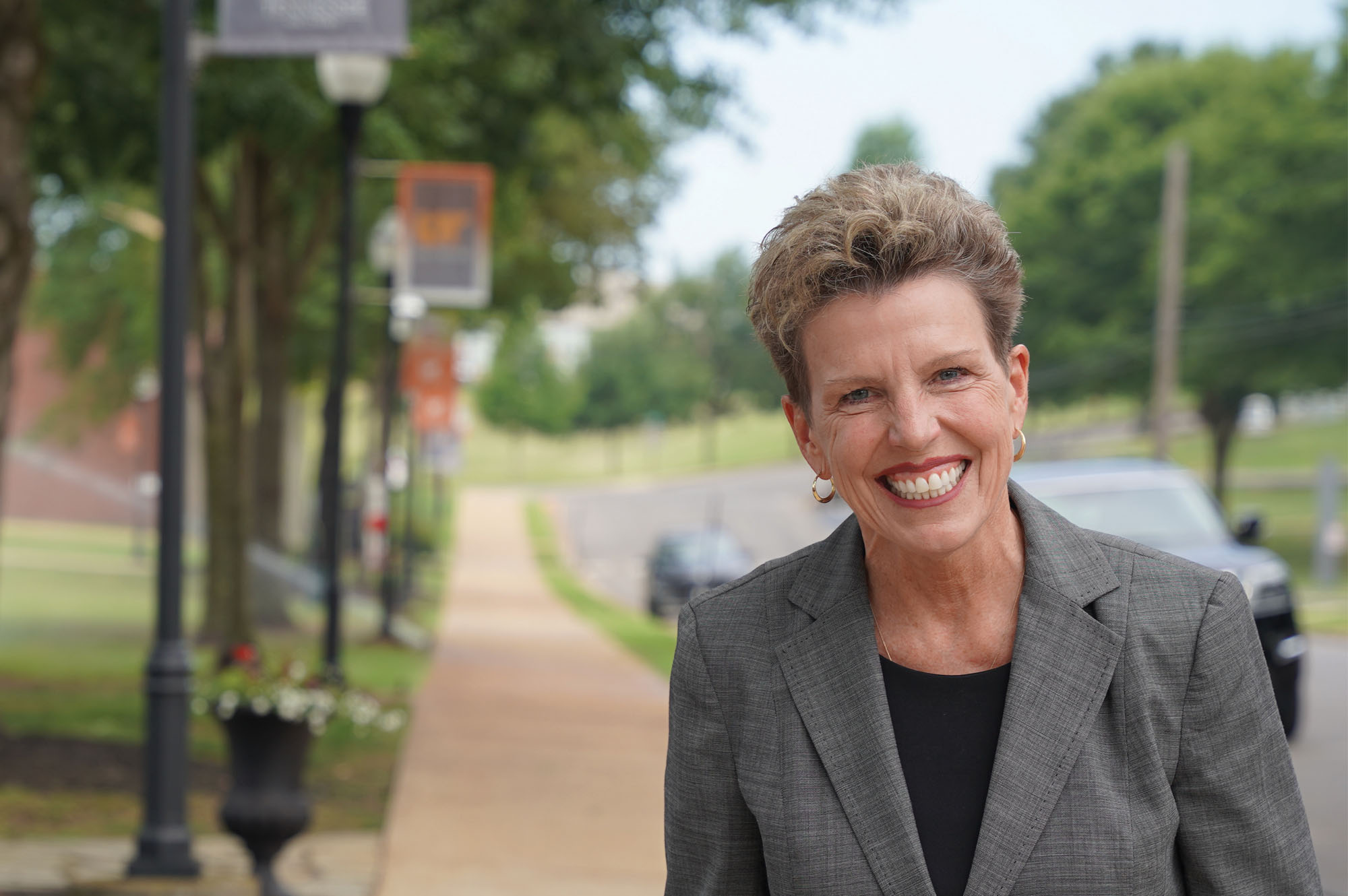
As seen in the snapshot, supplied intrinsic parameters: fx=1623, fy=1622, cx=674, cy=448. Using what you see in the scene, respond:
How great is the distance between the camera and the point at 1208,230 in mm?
41344

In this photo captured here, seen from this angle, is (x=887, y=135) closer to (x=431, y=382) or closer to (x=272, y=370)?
(x=431, y=382)

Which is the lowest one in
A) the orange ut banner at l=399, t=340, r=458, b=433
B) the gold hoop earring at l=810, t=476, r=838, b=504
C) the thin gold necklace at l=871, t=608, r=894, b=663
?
the thin gold necklace at l=871, t=608, r=894, b=663

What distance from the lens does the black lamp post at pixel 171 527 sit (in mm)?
6969

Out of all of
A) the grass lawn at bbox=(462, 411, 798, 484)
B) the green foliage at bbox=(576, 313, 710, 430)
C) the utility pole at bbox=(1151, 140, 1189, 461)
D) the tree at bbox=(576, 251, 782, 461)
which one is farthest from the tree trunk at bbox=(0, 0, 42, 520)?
the green foliage at bbox=(576, 313, 710, 430)

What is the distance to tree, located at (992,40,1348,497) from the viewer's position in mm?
37594

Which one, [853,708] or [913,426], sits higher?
[913,426]

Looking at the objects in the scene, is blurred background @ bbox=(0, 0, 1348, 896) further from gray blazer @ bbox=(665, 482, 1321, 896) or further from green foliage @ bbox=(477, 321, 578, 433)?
green foliage @ bbox=(477, 321, 578, 433)

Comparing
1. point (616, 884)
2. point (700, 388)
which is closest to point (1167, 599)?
point (616, 884)

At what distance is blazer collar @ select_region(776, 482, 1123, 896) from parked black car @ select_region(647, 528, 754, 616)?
24.2 metres

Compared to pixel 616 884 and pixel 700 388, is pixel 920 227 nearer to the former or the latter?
pixel 616 884

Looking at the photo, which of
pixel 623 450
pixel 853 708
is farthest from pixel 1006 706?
pixel 623 450

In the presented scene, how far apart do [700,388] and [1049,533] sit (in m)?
95.7

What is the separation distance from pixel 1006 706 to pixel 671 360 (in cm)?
9612

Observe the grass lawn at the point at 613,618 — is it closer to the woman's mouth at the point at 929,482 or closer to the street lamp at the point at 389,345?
the street lamp at the point at 389,345
